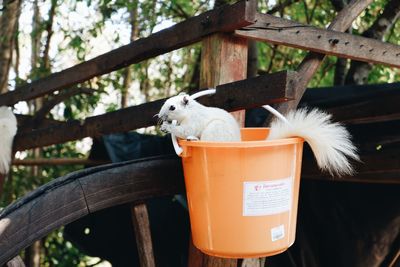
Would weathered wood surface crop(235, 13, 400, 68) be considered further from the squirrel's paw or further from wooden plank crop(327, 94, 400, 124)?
the squirrel's paw

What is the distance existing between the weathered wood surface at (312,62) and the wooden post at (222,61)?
0.65 feet

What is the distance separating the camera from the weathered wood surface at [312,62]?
5.58 ft

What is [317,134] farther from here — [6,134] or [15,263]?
[6,134]

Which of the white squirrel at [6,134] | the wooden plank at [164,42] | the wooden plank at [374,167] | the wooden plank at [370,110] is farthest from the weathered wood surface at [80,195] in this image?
the white squirrel at [6,134]

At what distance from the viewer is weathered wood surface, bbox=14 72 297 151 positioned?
134 cm

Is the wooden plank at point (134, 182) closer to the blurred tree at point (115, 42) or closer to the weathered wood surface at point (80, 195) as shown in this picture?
the weathered wood surface at point (80, 195)

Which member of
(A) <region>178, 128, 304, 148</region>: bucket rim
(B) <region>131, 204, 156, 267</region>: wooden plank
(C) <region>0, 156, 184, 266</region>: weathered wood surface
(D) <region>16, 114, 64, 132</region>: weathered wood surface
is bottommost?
(B) <region>131, 204, 156, 267</region>: wooden plank

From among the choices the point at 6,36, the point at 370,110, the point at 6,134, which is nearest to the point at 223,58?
the point at 370,110

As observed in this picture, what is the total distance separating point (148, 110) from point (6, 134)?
4.91ft

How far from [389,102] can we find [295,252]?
3.19 ft

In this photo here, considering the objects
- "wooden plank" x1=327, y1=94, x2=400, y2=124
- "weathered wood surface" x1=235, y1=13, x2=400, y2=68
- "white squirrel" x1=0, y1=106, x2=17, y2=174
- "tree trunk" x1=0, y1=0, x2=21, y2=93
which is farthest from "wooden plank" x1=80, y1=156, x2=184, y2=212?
"tree trunk" x1=0, y1=0, x2=21, y2=93

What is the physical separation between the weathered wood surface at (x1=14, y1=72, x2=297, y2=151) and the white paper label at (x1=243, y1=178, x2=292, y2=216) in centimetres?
23

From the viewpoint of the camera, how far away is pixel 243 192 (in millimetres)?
1266

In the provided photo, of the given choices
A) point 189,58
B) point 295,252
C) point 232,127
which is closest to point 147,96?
point 189,58
